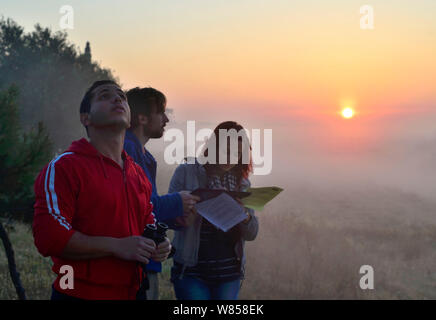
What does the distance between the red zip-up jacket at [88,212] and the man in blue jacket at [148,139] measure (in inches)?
29.1

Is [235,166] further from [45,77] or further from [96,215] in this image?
[45,77]

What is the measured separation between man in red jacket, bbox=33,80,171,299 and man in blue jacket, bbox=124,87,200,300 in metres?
0.67

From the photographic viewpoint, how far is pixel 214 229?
3.59m

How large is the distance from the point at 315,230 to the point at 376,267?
355cm

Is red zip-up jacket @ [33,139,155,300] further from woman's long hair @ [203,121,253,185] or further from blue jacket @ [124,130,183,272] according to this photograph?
woman's long hair @ [203,121,253,185]

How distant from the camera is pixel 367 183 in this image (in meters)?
41.0

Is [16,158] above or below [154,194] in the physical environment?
above

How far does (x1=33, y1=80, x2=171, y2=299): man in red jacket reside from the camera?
6.46 ft

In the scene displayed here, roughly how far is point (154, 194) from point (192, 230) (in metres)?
0.64

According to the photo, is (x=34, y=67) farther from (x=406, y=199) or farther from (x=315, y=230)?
(x=406, y=199)

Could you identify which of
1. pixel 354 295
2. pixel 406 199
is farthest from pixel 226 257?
pixel 406 199

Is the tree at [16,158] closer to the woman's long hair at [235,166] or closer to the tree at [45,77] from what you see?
the woman's long hair at [235,166]

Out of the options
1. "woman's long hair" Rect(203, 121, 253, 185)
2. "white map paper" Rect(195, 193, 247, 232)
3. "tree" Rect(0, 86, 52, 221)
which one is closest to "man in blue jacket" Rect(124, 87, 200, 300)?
"white map paper" Rect(195, 193, 247, 232)

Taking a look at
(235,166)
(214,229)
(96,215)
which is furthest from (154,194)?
(235,166)
